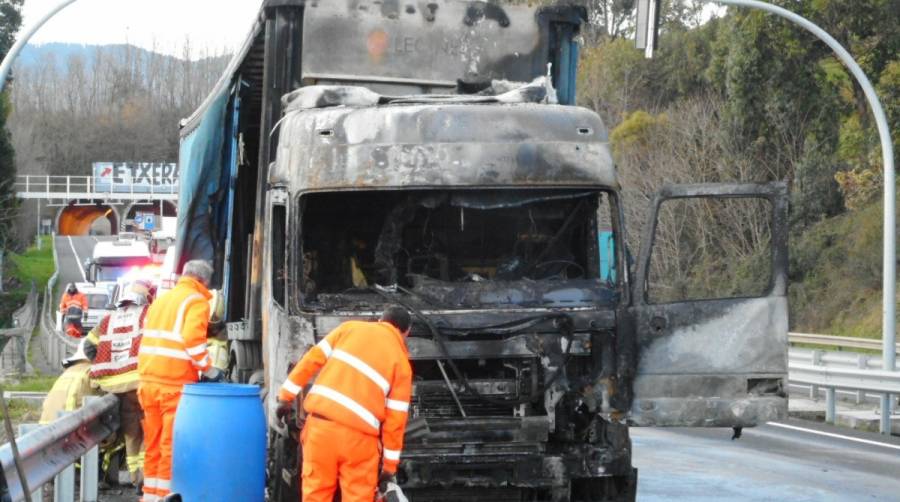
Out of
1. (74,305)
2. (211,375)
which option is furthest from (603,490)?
(74,305)

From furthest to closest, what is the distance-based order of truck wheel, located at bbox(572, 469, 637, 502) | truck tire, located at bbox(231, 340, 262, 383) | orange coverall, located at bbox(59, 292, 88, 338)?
orange coverall, located at bbox(59, 292, 88, 338) → truck tire, located at bbox(231, 340, 262, 383) → truck wheel, located at bbox(572, 469, 637, 502)

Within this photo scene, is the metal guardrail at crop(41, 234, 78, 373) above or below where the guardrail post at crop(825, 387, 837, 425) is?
below

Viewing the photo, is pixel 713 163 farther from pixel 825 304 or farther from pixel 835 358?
pixel 835 358

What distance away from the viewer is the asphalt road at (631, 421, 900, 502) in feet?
35.8

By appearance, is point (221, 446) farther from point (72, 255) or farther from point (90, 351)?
point (72, 255)

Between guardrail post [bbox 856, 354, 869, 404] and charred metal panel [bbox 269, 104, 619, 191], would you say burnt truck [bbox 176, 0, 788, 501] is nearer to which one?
charred metal panel [bbox 269, 104, 619, 191]

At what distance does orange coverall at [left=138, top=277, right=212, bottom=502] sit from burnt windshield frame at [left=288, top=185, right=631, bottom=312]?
4.62ft

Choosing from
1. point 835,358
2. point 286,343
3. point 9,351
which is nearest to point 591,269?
point 286,343

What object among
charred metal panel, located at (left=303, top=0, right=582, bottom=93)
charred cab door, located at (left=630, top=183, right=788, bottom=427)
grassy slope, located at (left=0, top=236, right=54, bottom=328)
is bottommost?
grassy slope, located at (left=0, top=236, right=54, bottom=328)

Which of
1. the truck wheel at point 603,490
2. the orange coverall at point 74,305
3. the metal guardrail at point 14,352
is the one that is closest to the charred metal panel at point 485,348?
the truck wheel at point 603,490

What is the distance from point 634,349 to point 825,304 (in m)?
28.0

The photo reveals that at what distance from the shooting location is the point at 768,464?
1283 centimetres

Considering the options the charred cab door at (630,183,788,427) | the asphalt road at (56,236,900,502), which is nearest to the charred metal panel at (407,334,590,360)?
the charred cab door at (630,183,788,427)

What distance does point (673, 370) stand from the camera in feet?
28.7
